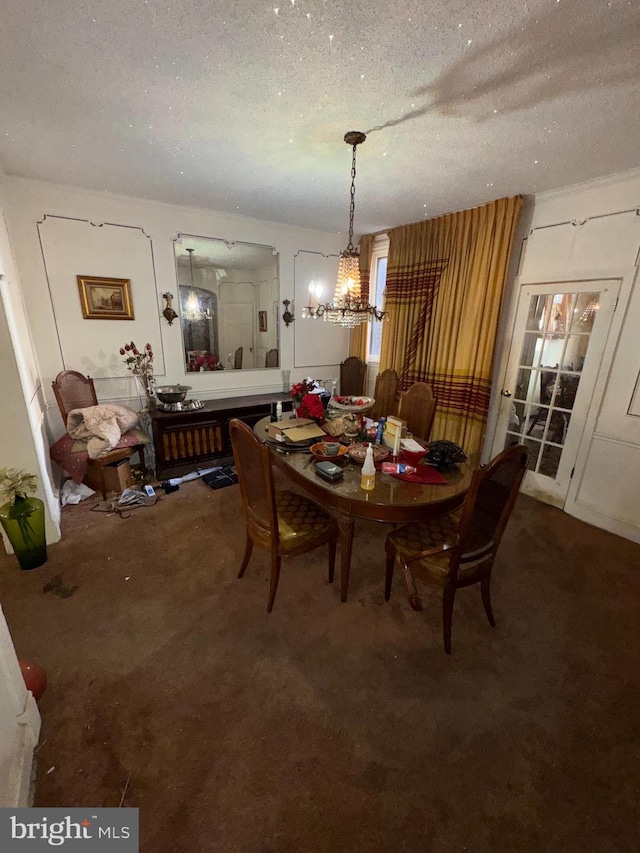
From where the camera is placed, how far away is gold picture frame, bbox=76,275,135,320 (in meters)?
2.99

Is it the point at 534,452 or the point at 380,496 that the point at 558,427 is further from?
the point at 380,496

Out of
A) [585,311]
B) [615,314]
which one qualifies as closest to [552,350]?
[585,311]

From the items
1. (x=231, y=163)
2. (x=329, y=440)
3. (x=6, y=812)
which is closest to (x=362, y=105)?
(x=231, y=163)

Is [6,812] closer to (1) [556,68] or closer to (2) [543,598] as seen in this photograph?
(2) [543,598]

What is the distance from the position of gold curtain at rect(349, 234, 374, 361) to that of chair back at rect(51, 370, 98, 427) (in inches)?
114

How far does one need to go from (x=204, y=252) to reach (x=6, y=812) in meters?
3.77

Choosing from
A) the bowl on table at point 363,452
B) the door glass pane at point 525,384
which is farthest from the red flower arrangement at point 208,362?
the door glass pane at point 525,384

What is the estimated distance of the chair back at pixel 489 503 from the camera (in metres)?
1.33

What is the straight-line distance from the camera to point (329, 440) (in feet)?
7.31

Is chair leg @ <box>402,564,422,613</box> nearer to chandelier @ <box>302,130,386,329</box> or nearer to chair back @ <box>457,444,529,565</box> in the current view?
chair back @ <box>457,444,529,565</box>

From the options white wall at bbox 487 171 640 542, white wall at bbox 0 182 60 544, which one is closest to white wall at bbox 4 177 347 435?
white wall at bbox 0 182 60 544

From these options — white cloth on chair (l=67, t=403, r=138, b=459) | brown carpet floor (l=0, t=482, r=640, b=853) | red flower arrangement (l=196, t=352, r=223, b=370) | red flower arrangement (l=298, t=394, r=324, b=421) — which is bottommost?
brown carpet floor (l=0, t=482, r=640, b=853)

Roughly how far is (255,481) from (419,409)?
4.98 ft

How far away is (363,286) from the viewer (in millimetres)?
4203
